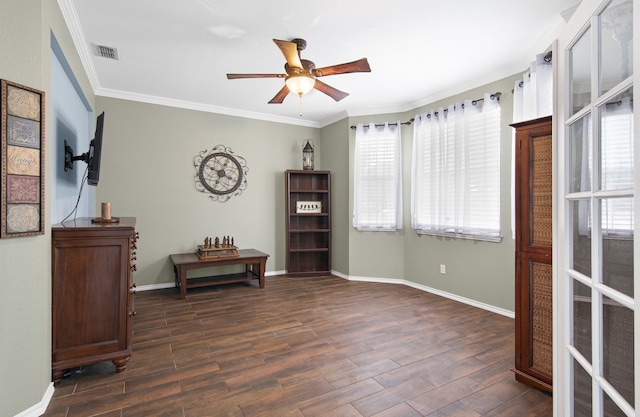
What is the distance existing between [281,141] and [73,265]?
381cm

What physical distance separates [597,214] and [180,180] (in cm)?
465

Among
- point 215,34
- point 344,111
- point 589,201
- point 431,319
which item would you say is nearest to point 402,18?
point 215,34

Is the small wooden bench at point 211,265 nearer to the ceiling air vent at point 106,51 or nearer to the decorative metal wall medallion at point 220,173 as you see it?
the decorative metal wall medallion at point 220,173

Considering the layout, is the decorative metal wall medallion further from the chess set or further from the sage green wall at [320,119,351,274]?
the sage green wall at [320,119,351,274]

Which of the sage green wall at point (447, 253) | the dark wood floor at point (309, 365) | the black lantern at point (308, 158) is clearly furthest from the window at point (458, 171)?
the black lantern at point (308, 158)

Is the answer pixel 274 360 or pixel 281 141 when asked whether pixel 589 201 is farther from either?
pixel 281 141

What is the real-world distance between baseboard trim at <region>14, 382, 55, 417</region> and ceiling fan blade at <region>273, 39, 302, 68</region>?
2.72 meters

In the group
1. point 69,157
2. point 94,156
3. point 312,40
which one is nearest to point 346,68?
point 312,40

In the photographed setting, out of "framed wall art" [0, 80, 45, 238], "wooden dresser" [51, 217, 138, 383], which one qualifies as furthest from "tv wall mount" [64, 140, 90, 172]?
"framed wall art" [0, 80, 45, 238]

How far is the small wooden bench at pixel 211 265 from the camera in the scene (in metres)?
3.99

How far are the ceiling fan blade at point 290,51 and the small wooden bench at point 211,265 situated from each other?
2.72 meters

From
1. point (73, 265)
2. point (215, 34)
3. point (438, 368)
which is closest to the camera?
point (73, 265)

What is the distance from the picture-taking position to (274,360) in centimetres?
245

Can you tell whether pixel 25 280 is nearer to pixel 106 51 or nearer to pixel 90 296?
pixel 90 296
